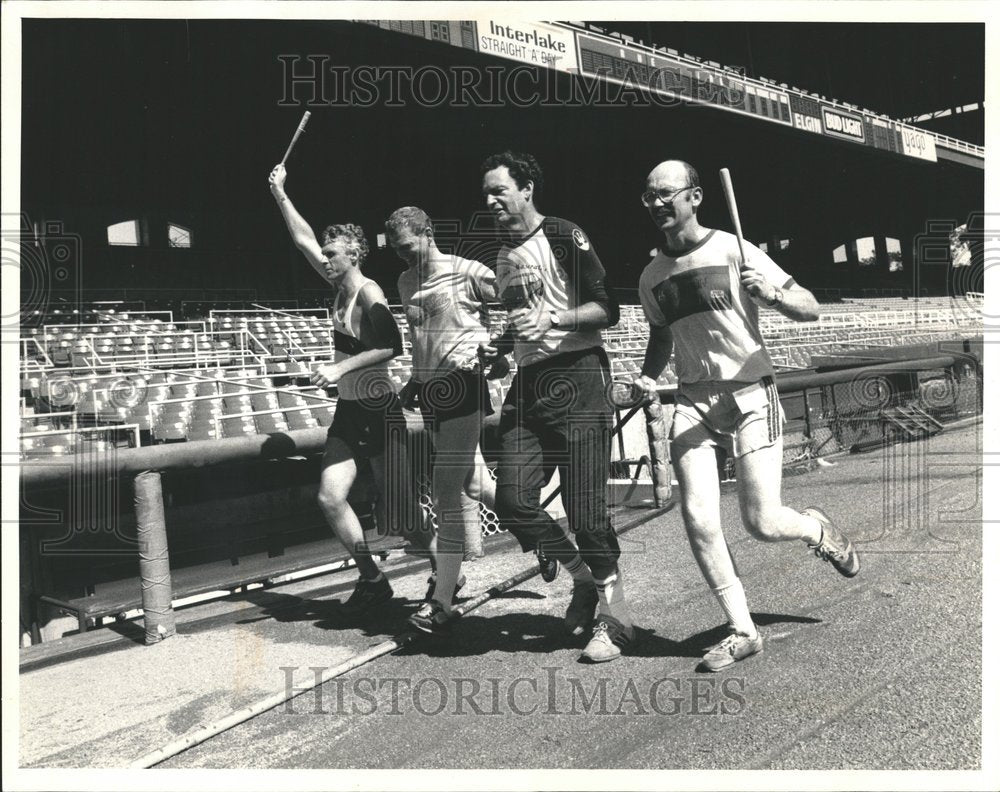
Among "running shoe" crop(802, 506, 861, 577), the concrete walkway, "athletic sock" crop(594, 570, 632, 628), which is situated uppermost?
"running shoe" crop(802, 506, 861, 577)

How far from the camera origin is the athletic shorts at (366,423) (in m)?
4.00

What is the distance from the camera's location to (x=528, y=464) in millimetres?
3348

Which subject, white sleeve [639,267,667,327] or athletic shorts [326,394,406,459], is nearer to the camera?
white sleeve [639,267,667,327]

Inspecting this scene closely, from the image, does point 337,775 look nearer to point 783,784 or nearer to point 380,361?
point 783,784

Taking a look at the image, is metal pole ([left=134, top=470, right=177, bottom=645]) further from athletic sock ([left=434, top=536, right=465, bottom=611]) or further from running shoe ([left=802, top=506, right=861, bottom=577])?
running shoe ([left=802, top=506, right=861, bottom=577])

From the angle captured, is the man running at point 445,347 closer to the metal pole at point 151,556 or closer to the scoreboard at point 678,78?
the metal pole at point 151,556

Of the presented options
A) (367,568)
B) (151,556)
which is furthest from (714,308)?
(151,556)

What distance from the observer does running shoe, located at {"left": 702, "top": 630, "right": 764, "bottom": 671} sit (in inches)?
120

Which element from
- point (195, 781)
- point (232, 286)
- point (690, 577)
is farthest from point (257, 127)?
point (195, 781)

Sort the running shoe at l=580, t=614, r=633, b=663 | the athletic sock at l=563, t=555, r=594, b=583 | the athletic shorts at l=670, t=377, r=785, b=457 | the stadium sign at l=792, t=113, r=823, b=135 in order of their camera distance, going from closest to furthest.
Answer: the athletic shorts at l=670, t=377, r=785, b=457
the running shoe at l=580, t=614, r=633, b=663
the athletic sock at l=563, t=555, r=594, b=583
the stadium sign at l=792, t=113, r=823, b=135

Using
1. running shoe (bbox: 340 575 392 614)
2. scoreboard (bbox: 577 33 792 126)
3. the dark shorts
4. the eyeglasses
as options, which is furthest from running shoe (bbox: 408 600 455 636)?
scoreboard (bbox: 577 33 792 126)

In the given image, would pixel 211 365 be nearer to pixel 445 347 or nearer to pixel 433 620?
pixel 445 347

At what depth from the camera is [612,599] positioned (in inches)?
132

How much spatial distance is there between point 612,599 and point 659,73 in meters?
12.8
